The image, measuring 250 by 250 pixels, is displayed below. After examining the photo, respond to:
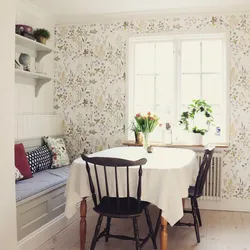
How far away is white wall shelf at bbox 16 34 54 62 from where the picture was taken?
159 inches

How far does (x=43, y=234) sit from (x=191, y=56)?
9.17 ft

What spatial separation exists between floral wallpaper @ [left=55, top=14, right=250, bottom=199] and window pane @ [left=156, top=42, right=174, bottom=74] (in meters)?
0.20

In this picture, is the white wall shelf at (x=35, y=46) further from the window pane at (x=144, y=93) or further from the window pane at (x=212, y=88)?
the window pane at (x=212, y=88)

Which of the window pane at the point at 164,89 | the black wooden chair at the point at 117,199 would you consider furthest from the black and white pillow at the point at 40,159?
the window pane at the point at 164,89

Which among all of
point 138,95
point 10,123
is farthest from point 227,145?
point 10,123

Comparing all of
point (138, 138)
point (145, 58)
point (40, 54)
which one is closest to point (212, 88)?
point (145, 58)

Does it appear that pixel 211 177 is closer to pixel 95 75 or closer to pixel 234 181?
pixel 234 181

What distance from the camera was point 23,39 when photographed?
157 inches

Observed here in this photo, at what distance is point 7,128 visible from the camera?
6.73ft

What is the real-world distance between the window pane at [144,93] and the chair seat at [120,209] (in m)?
2.10

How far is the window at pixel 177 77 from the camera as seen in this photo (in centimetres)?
468

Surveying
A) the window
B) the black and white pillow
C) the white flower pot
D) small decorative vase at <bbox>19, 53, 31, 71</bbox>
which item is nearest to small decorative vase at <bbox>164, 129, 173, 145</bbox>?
the window

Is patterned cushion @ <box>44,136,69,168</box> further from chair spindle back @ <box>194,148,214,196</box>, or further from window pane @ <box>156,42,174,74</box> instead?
chair spindle back @ <box>194,148,214,196</box>

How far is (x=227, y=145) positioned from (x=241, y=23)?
1463mm
